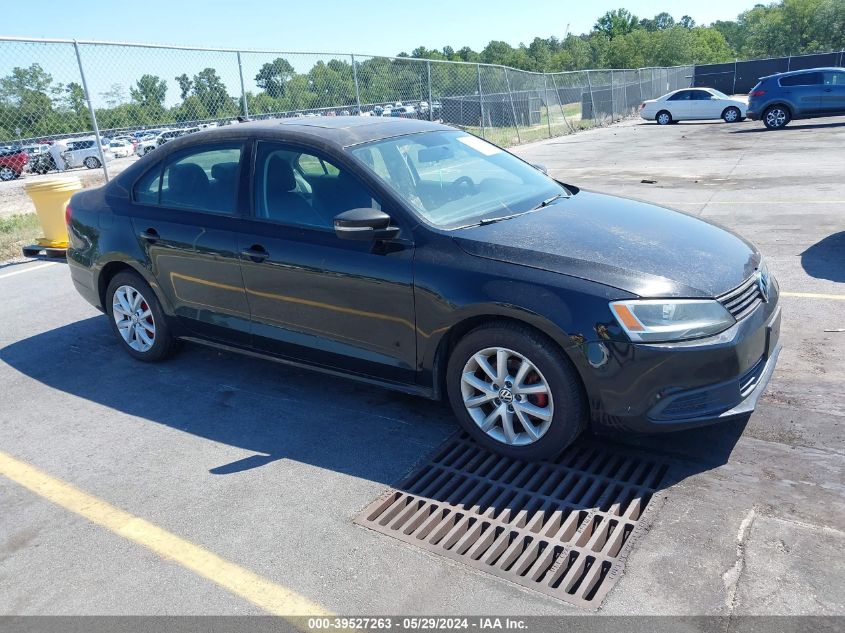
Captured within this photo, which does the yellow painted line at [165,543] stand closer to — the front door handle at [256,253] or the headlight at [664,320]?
the front door handle at [256,253]

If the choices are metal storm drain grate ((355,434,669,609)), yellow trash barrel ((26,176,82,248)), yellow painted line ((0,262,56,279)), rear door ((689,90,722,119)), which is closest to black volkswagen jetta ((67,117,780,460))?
metal storm drain grate ((355,434,669,609))

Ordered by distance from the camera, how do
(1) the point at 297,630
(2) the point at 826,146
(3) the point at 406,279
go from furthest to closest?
1. (2) the point at 826,146
2. (3) the point at 406,279
3. (1) the point at 297,630

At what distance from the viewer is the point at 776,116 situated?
2212 cm

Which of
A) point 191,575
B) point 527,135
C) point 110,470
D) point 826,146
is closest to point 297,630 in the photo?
point 191,575

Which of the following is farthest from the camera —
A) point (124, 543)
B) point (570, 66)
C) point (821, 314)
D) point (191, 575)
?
point (570, 66)

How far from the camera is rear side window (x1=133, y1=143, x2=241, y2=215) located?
459cm

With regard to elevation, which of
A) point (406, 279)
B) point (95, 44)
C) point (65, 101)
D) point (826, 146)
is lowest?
point (826, 146)

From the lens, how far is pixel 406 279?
12.4 feet

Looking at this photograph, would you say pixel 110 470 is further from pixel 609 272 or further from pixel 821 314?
pixel 821 314

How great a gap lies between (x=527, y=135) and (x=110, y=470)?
2240 cm

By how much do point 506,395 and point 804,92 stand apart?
22.7 m

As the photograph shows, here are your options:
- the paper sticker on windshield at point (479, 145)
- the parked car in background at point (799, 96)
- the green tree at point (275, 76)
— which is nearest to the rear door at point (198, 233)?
the paper sticker on windshield at point (479, 145)

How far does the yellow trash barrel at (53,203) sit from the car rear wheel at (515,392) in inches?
278

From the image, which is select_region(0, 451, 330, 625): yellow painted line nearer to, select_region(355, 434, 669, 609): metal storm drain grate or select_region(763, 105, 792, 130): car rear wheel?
select_region(355, 434, 669, 609): metal storm drain grate
